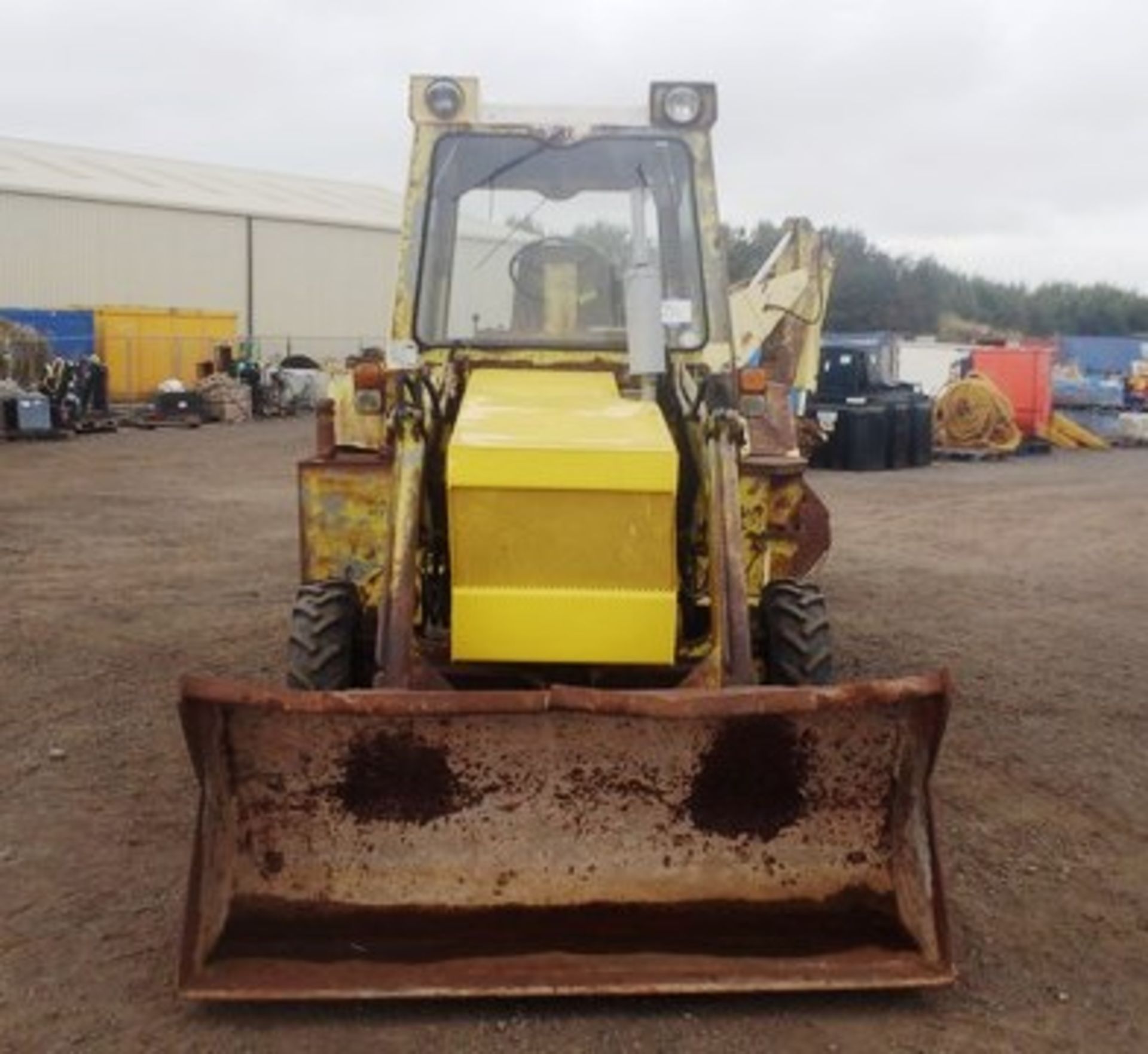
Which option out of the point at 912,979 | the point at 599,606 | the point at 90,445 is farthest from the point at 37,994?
the point at 90,445

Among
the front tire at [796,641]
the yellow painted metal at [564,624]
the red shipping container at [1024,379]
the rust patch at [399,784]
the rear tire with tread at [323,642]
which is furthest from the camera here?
the red shipping container at [1024,379]

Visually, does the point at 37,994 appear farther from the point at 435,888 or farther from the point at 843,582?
the point at 843,582

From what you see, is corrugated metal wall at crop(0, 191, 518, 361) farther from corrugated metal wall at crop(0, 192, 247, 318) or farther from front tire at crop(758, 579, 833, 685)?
front tire at crop(758, 579, 833, 685)

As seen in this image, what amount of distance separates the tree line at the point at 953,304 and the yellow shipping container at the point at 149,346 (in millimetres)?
25456

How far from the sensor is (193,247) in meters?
37.7

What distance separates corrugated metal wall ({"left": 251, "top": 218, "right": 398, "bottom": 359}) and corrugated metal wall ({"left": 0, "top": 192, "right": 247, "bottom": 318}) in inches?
34.5

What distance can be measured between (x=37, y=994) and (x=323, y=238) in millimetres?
38245

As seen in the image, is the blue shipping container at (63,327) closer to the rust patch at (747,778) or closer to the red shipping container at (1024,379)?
the red shipping container at (1024,379)

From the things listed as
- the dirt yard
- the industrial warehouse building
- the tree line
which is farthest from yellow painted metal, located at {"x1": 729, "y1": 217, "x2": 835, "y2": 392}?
the tree line

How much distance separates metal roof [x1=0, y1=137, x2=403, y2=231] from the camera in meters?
36.2

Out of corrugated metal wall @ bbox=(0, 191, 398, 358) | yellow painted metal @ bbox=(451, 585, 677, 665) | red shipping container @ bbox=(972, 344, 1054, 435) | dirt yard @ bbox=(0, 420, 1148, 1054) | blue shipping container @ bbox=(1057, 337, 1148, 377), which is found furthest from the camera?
blue shipping container @ bbox=(1057, 337, 1148, 377)

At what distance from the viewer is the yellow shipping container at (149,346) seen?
1201 inches

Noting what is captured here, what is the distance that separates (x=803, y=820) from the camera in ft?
14.4

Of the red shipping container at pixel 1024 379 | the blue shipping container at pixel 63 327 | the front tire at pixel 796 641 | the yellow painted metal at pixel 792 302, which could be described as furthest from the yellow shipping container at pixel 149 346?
the front tire at pixel 796 641
